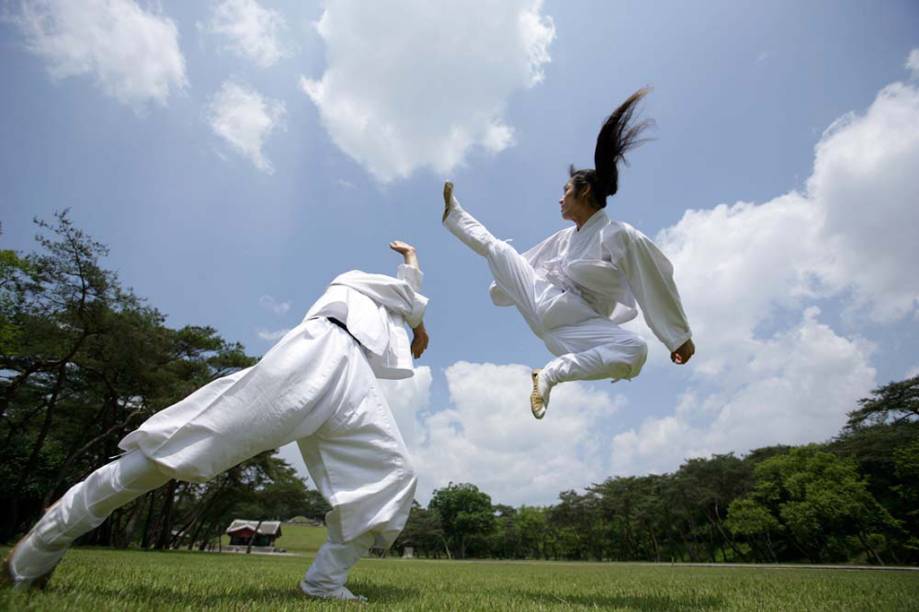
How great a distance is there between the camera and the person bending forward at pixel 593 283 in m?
3.79

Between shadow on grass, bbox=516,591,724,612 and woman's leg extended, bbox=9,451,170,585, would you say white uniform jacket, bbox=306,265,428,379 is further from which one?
shadow on grass, bbox=516,591,724,612

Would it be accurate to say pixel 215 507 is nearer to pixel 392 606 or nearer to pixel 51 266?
pixel 51 266

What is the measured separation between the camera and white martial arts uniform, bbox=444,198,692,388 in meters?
3.79

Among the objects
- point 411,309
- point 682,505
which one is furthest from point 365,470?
point 682,505

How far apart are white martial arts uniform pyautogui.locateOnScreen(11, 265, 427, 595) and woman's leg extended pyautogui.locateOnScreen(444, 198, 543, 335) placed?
4.07 feet

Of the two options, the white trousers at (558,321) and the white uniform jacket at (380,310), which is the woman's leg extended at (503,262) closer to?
the white trousers at (558,321)

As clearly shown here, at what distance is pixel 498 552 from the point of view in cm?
6744

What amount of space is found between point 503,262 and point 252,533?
7979cm

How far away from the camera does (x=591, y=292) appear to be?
4160 millimetres

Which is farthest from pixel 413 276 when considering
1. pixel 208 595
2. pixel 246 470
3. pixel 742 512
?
pixel 742 512

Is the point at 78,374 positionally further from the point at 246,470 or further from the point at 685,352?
the point at 685,352

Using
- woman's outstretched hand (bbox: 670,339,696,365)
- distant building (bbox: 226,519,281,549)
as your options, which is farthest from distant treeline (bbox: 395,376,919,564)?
woman's outstretched hand (bbox: 670,339,696,365)

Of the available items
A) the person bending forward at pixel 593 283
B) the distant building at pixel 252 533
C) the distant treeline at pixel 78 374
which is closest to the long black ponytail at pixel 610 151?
the person bending forward at pixel 593 283

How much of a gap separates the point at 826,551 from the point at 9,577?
46669 millimetres
